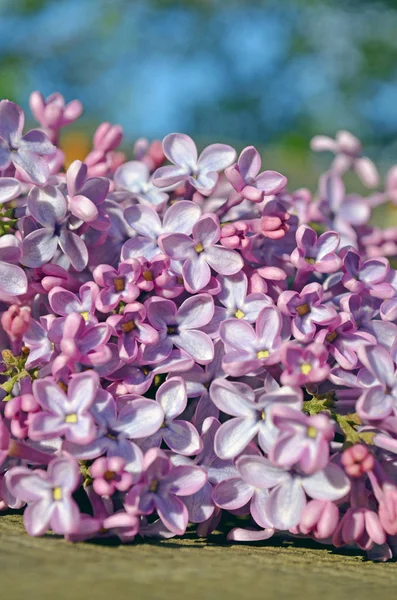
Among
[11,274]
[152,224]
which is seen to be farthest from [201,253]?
[11,274]

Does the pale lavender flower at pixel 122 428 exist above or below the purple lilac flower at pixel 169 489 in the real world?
above

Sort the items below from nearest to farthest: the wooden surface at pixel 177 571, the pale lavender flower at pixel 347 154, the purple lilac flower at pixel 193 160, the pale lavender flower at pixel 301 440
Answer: the wooden surface at pixel 177 571 < the pale lavender flower at pixel 301 440 < the purple lilac flower at pixel 193 160 < the pale lavender flower at pixel 347 154

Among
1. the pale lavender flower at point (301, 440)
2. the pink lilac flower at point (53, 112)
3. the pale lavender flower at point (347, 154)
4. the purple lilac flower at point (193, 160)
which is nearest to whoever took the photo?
the pale lavender flower at point (301, 440)

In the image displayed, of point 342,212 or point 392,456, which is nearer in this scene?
point 392,456

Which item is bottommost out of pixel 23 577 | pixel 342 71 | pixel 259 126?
pixel 259 126

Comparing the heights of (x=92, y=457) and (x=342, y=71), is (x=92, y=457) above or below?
above

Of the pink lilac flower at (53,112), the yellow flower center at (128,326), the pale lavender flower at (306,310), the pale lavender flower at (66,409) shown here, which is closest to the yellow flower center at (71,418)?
the pale lavender flower at (66,409)

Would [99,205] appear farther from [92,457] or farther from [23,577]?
[23,577]

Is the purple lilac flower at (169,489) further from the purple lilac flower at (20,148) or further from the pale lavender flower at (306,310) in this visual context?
the purple lilac flower at (20,148)

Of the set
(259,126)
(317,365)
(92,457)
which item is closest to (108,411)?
(92,457)
